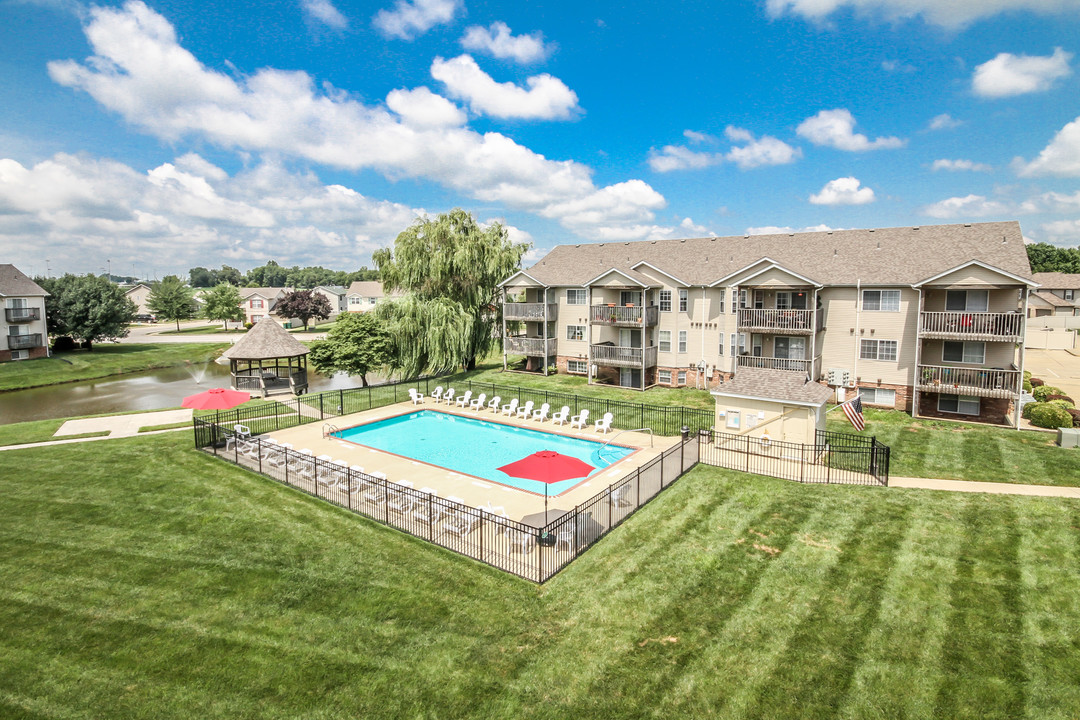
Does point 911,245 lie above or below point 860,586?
above

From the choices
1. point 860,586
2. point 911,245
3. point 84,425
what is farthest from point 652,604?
point 84,425

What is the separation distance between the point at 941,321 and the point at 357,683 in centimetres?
2694

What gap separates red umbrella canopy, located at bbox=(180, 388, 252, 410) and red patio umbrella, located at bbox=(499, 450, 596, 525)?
11203 millimetres

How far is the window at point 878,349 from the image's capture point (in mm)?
25859

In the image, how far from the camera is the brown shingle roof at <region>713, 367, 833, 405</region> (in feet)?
63.7

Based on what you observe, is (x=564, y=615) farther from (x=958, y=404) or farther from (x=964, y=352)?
(x=964, y=352)

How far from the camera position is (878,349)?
26.2 m

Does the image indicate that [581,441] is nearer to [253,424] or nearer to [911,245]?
[253,424]

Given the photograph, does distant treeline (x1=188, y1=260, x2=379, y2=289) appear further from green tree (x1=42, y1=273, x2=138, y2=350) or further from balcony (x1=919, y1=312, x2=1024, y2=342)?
balcony (x1=919, y1=312, x2=1024, y2=342)

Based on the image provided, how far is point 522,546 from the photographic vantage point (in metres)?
12.9

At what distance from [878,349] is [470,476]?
21.0 meters

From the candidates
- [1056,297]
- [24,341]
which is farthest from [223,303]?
[1056,297]

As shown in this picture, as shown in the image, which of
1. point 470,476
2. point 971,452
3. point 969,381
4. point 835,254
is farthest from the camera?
point 835,254

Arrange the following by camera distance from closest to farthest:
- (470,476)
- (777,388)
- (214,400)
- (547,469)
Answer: (547,469) → (470,476) → (214,400) → (777,388)
